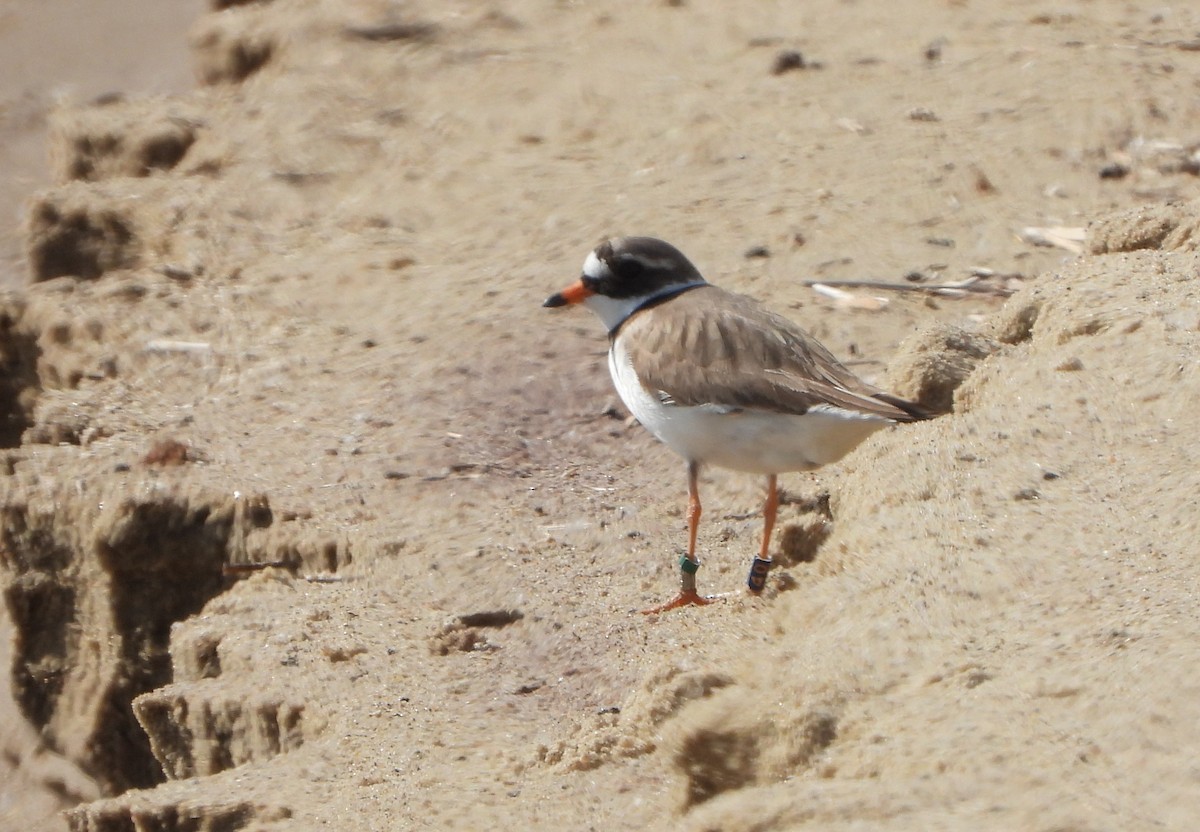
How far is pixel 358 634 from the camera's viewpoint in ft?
17.1

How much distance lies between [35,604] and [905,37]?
5.56 m

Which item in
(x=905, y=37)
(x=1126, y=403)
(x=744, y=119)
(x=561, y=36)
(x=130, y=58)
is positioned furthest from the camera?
(x=130, y=58)

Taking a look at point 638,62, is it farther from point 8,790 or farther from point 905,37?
point 8,790

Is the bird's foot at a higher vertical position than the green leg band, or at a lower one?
lower

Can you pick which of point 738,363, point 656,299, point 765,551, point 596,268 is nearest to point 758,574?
point 765,551

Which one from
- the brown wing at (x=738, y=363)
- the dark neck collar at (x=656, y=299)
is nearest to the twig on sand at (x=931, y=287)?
the dark neck collar at (x=656, y=299)

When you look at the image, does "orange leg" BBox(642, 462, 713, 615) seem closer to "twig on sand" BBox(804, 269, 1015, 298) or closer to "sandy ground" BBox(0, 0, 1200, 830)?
"sandy ground" BBox(0, 0, 1200, 830)

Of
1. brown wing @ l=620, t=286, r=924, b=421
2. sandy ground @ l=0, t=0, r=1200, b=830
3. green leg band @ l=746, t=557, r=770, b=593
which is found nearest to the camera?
sandy ground @ l=0, t=0, r=1200, b=830

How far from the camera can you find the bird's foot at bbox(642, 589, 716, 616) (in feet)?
16.6

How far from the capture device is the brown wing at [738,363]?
5.03m

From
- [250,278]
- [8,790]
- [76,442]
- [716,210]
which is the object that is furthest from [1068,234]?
[8,790]

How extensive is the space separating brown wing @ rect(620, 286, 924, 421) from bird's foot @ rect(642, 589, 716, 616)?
60cm

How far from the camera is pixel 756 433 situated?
16.8 feet

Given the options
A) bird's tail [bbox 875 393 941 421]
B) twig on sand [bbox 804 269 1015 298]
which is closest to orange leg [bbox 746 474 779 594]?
bird's tail [bbox 875 393 941 421]
